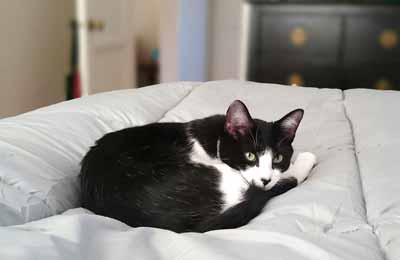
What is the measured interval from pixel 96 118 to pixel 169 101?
0.33 m

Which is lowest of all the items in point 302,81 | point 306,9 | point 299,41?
point 302,81

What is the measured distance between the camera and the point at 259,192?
1018mm

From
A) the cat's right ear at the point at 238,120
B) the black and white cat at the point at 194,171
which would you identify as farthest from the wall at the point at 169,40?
the cat's right ear at the point at 238,120

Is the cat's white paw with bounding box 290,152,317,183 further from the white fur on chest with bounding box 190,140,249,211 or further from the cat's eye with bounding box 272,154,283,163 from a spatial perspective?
the white fur on chest with bounding box 190,140,249,211

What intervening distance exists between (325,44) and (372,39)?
0.97 feet

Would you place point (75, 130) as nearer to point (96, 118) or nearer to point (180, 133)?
point (96, 118)

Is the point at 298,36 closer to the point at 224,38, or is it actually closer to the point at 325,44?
the point at 325,44

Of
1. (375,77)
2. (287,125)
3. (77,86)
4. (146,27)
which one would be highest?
(146,27)

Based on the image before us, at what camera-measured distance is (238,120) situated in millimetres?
1190

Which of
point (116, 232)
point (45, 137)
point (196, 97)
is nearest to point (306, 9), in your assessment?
point (196, 97)

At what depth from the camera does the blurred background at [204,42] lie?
2.98 metres

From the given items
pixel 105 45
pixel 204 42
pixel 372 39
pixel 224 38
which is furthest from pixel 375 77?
pixel 105 45

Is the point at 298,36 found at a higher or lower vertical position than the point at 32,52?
higher

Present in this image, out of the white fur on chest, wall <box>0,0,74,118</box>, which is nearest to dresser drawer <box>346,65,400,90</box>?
wall <box>0,0,74,118</box>
